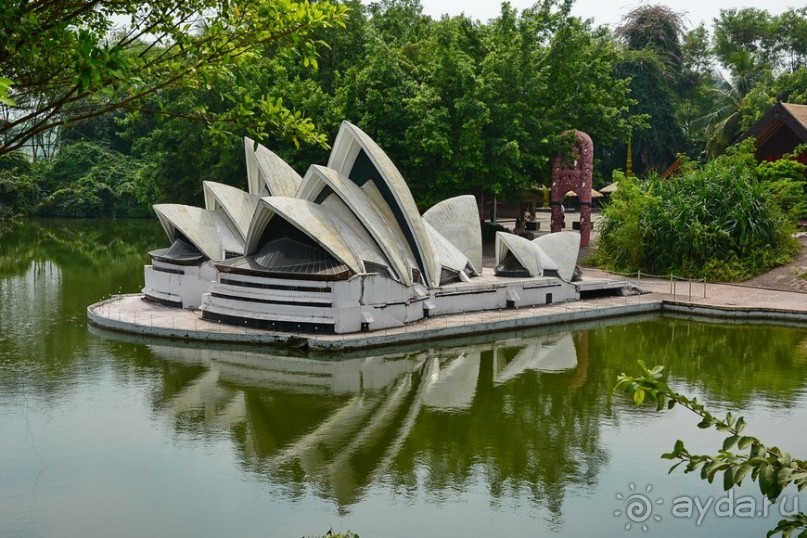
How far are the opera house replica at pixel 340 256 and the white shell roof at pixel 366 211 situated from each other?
0.04 meters

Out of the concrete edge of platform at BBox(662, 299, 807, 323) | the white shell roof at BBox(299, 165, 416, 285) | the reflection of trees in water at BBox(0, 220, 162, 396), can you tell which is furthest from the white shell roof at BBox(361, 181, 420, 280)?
the concrete edge of platform at BBox(662, 299, 807, 323)

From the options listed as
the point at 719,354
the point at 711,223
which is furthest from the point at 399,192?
the point at 711,223

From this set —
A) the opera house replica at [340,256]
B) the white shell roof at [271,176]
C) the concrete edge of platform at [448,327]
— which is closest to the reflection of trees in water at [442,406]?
the concrete edge of platform at [448,327]

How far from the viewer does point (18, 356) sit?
2055 centimetres

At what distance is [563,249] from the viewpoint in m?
29.0

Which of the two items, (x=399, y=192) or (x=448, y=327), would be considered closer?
(x=448, y=327)

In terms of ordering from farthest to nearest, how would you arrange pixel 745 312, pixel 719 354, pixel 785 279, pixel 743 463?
1. pixel 785 279
2. pixel 745 312
3. pixel 719 354
4. pixel 743 463

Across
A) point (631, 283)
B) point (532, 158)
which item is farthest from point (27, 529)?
point (532, 158)

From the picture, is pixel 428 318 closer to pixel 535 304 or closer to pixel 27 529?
pixel 535 304

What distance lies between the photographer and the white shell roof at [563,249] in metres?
28.7

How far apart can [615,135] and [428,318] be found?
20.7 m
